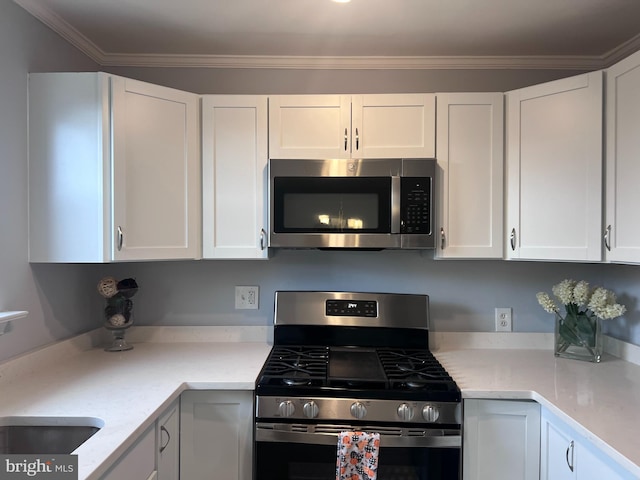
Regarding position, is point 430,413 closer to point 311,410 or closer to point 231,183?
point 311,410

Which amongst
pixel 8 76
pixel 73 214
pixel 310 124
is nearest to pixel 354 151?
pixel 310 124

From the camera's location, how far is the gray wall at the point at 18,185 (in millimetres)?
1491

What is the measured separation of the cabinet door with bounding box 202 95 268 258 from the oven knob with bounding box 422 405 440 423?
3.12ft

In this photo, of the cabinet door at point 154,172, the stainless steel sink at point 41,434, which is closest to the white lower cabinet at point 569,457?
the stainless steel sink at point 41,434

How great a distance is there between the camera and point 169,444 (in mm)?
1447

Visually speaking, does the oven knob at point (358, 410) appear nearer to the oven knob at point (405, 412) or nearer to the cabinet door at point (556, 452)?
the oven knob at point (405, 412)

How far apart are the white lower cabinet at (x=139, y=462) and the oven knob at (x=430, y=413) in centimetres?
95

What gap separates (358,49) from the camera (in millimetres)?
2002

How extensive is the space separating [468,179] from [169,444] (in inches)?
65.2

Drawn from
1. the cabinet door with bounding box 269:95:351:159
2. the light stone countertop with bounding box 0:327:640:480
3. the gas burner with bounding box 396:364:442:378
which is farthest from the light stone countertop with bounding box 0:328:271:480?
the cabinet door with bounding box 269:95:351:159

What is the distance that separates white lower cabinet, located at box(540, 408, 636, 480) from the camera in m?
1.14

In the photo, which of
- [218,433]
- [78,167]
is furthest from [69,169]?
[218,433]

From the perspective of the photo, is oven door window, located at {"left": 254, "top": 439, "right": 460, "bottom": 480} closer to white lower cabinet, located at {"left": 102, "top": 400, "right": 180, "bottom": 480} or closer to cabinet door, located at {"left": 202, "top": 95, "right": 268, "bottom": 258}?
white lower cabinet, located at {"left": 102, "top": 400, "right": 180, "bottom": 480}

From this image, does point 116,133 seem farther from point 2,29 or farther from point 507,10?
point 507,10
